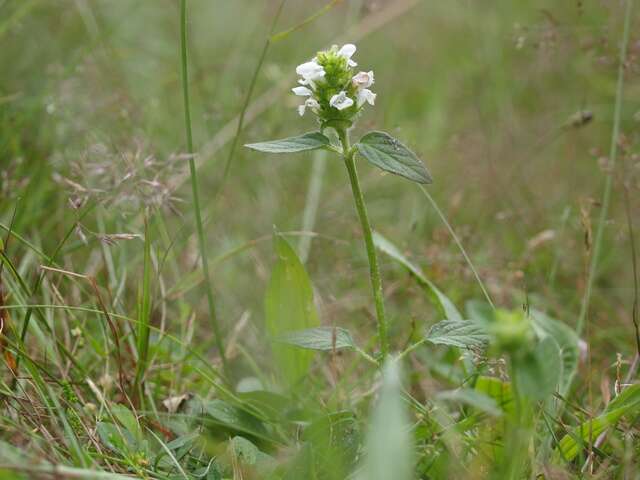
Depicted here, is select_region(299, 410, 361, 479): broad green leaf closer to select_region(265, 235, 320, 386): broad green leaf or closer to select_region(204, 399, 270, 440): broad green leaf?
select_region(204, 399, 270, 440): broad green leaf

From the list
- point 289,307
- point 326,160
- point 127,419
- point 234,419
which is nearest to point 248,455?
point 234,419

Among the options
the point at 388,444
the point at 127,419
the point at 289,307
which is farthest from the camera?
the point at 289,307

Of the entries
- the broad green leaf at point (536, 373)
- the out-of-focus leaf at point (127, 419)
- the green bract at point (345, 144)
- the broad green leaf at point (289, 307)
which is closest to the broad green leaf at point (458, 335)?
the green bract at point (345, 144)

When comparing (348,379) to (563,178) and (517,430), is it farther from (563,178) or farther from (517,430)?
(563,178)

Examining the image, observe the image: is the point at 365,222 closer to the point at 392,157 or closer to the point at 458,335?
the point at 392,157

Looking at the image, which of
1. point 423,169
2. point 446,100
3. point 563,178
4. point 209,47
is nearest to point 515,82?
point 446,100

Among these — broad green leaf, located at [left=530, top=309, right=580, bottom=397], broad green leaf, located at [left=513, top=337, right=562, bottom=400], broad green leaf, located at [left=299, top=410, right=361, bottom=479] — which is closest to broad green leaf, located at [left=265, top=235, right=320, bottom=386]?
broad green leaf, located at [left=299, top=410, right=361, bottom=479]
